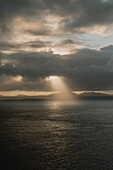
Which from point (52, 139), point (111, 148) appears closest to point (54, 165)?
point (111, 148)

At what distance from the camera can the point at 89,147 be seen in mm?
52094

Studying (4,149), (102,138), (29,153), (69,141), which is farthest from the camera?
(102,138)

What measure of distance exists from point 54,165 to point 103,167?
9684 millimetres

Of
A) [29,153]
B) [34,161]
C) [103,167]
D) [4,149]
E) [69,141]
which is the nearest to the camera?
[103,167]

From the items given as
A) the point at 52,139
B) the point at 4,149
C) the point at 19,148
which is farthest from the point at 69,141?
the point at 4,149

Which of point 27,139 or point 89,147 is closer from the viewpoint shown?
point 89,147

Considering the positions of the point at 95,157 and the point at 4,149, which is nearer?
the point at 95,157

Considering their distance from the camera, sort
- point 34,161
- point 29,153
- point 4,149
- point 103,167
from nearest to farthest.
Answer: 1. point 103,167
2. point 34,161
3. point 29,153
4. point 4,149

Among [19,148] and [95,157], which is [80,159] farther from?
[19,148]

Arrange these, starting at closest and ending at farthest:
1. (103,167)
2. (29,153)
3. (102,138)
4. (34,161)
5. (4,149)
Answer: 1. (103,167)
2. (34,161)
3. (29,153)
4. (4,149)
5. (102,138)

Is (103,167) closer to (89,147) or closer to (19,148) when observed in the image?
(89,147)

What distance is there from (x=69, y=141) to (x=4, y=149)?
19628mm

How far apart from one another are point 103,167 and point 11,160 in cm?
1951

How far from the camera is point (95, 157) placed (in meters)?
43.8
